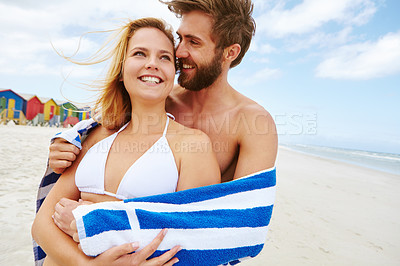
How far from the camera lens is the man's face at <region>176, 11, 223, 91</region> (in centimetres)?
240

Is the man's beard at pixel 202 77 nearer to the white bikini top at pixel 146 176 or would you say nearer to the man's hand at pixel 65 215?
the white bikini top at pixel 146 176

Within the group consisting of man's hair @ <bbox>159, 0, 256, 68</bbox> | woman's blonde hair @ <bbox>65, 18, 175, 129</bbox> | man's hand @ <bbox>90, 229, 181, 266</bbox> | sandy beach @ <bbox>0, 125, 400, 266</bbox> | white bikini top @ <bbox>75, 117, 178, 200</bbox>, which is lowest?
sandy beach @ <bbox>0, 125, 400, 266</bbox>

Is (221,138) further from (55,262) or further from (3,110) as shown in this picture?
(3,110)

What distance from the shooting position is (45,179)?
210 centimetres

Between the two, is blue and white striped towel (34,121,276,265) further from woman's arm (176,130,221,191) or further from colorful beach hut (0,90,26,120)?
colorful beach hut (0,90,26,120)

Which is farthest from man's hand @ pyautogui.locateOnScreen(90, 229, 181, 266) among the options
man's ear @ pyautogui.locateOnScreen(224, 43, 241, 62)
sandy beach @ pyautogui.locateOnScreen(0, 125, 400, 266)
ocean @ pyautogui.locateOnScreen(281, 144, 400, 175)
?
ocean @ pyautogui.locateOnScreen(281, 144, 400, 175)

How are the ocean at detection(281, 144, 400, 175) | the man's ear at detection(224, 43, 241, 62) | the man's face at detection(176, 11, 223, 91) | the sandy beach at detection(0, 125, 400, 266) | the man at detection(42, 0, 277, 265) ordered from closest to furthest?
the man at detection(42, 0, 277, 265), the man's face at detection(176, 11, 223, 91), the man's ear at detection(224, 43, 241, 62), the sandy beach at detection(0, 125, 400, 266), the ocean at detection(281, 144, 400, 175)

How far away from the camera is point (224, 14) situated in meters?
2.48

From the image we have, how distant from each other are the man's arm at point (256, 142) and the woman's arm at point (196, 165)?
38 cm

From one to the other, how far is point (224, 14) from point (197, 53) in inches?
17.1

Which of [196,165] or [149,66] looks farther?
[149,66]

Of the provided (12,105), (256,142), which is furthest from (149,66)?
(12,105)

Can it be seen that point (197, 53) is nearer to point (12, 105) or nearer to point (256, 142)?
point (256, 142)

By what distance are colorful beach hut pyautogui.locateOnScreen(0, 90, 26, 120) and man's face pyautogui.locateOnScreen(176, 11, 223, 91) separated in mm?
22116
